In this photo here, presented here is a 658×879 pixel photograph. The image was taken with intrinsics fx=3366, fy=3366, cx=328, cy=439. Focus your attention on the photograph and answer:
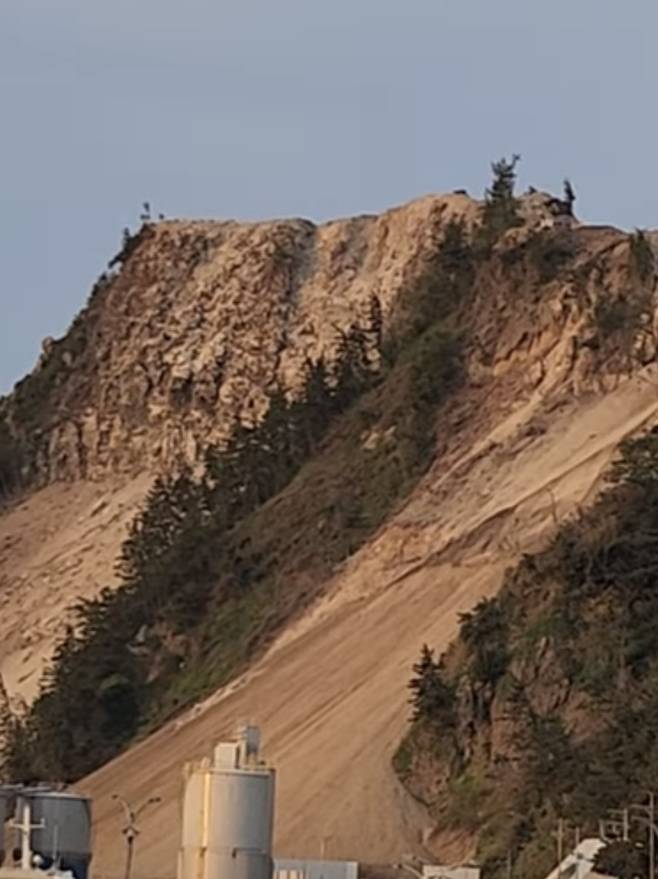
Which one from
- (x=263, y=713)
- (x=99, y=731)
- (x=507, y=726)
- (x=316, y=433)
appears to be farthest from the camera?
(x=316, y=433)

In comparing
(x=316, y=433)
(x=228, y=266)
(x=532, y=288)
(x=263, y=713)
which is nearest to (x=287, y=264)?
(x=228, y=266)

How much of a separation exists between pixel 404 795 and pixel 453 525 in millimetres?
13028

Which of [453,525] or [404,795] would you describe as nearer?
[404,795]

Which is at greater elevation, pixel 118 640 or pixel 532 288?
pixel 532 288

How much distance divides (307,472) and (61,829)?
68883 millimetres

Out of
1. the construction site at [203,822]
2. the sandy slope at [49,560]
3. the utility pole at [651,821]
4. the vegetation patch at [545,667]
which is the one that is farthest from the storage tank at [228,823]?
the sandy slope at [49,560]

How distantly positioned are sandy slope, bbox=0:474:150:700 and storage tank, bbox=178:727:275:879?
236 feet

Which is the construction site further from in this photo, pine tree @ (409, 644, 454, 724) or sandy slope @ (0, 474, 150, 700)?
sandy slope @ (0, 474, 150, 700)

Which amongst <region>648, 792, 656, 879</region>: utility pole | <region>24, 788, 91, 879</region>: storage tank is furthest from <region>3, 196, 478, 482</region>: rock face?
<region>24, 788, 91, 879</region>: storage tank

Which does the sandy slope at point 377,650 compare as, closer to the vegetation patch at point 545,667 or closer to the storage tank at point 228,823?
the vegetation patch at point 545,667

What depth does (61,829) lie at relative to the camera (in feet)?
130

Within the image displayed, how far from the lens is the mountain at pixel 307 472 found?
9112cm

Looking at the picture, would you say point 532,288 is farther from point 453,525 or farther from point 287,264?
point 287,264

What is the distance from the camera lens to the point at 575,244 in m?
106
